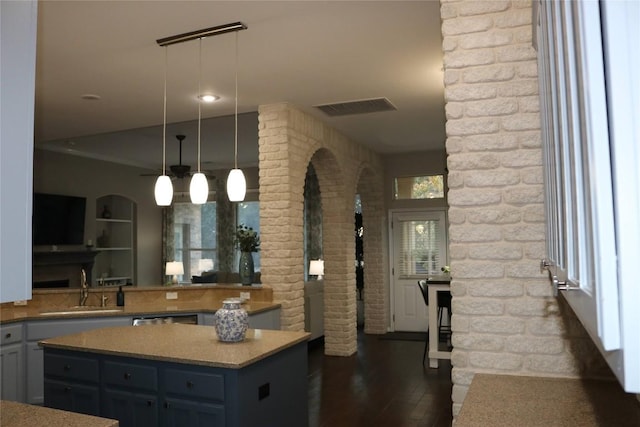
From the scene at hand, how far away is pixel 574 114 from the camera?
81 centimetres

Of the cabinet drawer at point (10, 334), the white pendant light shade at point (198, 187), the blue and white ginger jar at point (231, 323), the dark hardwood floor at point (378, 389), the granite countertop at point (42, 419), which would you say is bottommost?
the dark hardwood floor at point (378, 389)

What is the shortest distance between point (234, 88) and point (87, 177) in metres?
5.60

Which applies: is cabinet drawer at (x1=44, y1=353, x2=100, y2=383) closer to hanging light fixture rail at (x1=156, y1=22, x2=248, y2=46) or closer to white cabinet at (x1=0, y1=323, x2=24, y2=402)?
white cabinet at (x1=0, y1=323, x2=24, y2=402)

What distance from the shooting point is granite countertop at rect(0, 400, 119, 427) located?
1.84 metres

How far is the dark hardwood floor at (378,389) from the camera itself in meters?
4.39

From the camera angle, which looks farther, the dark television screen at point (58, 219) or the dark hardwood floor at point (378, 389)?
the dark television screen at point (58, 219)

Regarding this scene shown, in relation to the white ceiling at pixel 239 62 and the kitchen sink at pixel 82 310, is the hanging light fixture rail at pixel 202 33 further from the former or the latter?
the kitchen sink at pixel 82 310

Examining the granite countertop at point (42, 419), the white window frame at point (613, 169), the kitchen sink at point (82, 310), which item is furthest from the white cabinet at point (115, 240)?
the white window frame at point (613, 169)

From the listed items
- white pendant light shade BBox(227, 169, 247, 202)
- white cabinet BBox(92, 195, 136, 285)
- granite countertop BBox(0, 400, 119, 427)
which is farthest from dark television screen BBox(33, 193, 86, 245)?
granite countertop BBox(0, 400, 119, 427)

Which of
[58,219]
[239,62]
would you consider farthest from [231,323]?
[58,219]

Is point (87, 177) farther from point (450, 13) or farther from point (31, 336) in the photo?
point (450, 13)

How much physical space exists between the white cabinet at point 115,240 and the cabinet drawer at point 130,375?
23.0 ft

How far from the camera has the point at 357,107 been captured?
18.6 ft

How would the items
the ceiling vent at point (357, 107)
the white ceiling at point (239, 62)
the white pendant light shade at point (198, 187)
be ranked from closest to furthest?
the white ceiling at point (239, 62)
the white pendant light shade at point (198, 187)
the ceiling vent at point (357, 107)
